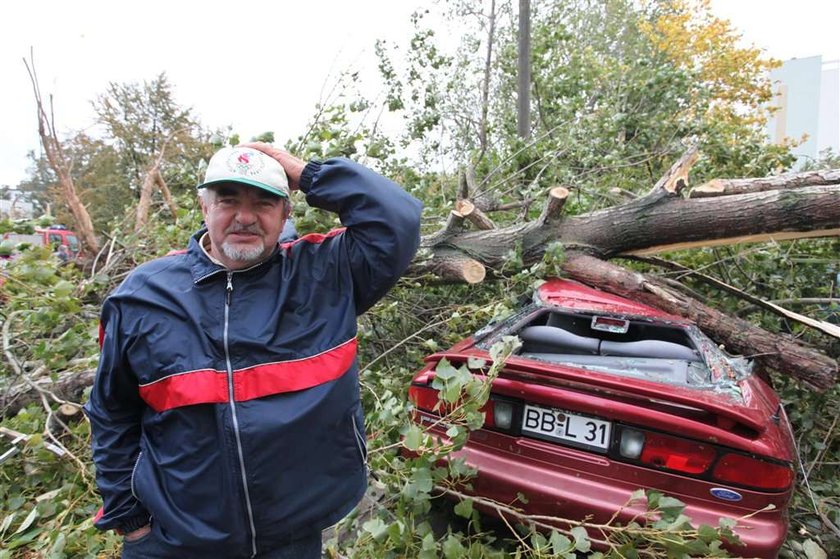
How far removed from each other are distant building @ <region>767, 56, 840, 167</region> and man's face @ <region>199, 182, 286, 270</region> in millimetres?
39050

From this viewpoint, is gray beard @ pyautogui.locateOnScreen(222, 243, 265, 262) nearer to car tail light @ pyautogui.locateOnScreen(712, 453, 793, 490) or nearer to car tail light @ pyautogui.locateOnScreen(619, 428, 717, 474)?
car tail light @ pyautogui.locateOnScreen(619, 428, 717, 474)

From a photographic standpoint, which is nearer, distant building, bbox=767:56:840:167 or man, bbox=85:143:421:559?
man, bbox=85:143:421:559

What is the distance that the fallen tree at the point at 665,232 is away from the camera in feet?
10.3

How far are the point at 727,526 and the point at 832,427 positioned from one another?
1.84m

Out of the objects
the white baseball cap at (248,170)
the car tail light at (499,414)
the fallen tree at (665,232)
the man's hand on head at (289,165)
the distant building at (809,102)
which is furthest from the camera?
the distant building at (809,102)

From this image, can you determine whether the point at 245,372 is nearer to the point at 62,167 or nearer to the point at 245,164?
the point at 245,164

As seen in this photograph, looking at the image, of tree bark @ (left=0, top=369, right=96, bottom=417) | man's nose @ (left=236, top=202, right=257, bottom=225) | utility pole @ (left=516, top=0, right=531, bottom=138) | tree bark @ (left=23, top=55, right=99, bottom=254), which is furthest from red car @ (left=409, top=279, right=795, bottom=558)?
utility pole @ (left=516, top=0, right=531, bottom=138)

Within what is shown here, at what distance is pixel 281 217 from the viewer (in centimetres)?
160

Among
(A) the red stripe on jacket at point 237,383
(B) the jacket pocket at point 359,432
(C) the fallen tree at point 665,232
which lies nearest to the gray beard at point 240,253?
(A) the red stripe on jacket at point 237,383

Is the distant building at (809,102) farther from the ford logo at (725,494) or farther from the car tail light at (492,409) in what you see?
the car tail light at (492,409)

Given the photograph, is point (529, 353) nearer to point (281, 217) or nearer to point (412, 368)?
point (412, 368)

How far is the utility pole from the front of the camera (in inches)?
323

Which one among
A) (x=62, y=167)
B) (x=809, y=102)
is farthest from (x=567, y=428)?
(x=809, y=102)

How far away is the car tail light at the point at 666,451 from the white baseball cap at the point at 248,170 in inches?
62.5
